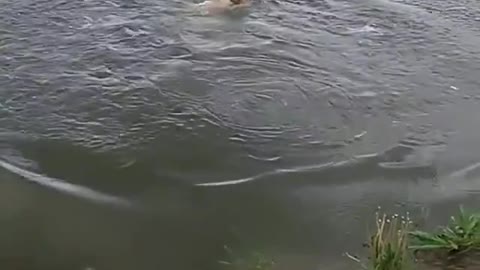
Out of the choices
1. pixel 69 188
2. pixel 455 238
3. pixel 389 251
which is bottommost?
pixel 69 188

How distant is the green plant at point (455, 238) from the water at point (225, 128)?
398 millimetres

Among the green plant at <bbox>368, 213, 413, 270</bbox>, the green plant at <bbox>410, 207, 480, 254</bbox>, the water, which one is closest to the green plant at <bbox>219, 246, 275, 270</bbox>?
the water

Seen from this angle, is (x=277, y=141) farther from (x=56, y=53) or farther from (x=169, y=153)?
(x=56, y=53)

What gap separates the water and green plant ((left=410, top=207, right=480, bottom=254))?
0.40 meters

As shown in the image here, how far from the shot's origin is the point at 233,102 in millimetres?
6410

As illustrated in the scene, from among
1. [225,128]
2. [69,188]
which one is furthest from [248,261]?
[225,128]

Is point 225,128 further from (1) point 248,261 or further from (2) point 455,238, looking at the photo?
(2) point 455,238

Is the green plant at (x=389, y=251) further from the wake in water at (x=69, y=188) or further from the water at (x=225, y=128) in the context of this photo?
the wake in water at (x=69, y=188)

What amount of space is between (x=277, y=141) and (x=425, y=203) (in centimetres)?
119

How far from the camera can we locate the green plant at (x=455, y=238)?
4.39 m

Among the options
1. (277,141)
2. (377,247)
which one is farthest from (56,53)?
(377,247)

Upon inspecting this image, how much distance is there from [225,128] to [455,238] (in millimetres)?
2109

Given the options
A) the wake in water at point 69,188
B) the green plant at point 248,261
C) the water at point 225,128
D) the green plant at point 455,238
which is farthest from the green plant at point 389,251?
the wake in water at point 69,188

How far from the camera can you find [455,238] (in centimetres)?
443
